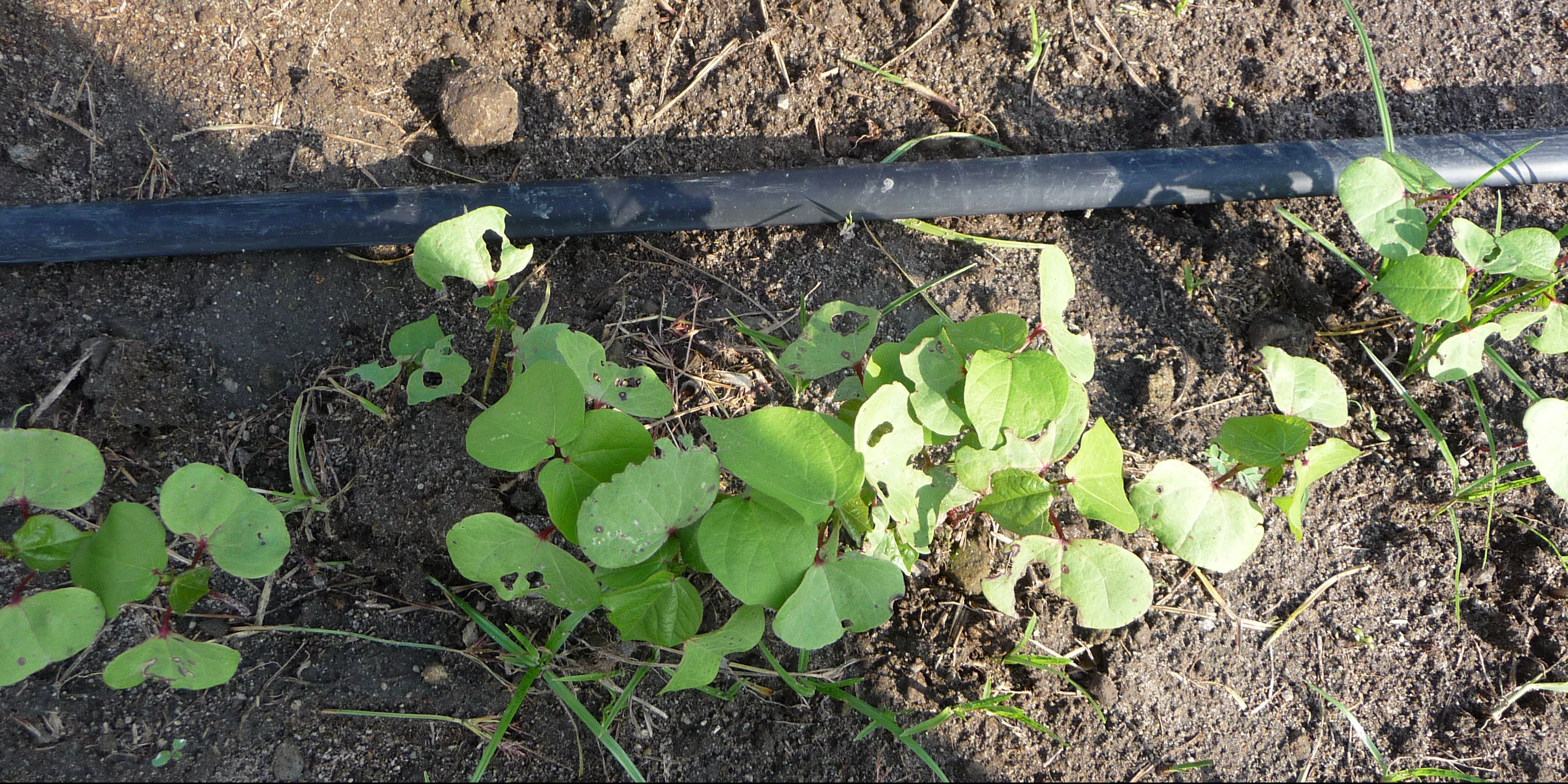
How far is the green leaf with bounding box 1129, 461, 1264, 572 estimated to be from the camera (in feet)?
4.30

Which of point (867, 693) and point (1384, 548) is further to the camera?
point (1384, 548)

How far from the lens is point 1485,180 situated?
6.19 feet

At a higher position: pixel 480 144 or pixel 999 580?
pixel 480 144

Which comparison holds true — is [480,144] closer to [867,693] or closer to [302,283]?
[302,283]

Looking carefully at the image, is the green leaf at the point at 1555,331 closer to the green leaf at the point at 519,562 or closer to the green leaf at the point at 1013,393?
the green leaf at the point at 1013,393

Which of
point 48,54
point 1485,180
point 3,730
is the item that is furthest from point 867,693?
point 48,54

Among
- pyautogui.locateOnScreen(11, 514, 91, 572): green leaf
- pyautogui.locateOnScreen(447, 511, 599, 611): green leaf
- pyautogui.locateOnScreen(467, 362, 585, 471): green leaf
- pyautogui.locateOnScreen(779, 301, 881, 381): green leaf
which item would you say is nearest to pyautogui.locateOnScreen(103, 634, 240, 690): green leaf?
pyautogui.locateOnScreen(11, 514, 91, 572): green leaf

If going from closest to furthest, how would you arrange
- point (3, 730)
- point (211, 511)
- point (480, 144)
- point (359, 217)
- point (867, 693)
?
point (211, 511) → point (3, 730) → point (867, 693) → point (359, 217) → point (480, 144)

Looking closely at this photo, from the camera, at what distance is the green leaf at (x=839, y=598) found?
1.20 metres

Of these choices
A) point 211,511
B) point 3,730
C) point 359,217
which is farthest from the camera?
point 359,217

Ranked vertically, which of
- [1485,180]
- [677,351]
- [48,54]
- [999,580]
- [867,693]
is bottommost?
[867,693]

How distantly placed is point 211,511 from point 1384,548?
7.39ft

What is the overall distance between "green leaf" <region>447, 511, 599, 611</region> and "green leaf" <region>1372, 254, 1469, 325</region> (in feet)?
5.25

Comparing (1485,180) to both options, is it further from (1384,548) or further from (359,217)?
(359,217)
